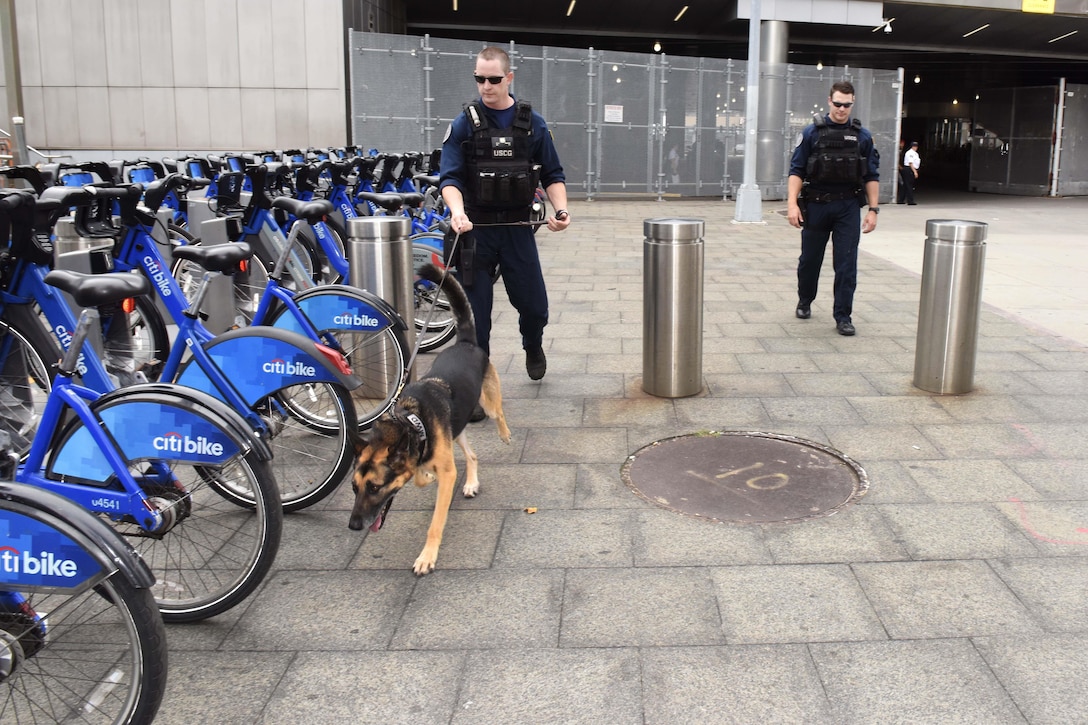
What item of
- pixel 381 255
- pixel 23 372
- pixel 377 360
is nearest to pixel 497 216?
pixel 381 255

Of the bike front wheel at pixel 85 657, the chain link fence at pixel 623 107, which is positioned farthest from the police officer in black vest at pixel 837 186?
the chain link fence at pixel 623 107

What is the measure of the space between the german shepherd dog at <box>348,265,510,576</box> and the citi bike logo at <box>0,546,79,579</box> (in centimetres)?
109

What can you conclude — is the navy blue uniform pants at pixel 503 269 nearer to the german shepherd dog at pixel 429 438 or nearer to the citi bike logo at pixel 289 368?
the german shepherd dog at pixel 429 438

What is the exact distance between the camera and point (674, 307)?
5859 millimetres

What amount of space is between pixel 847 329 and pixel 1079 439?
8.61 ft

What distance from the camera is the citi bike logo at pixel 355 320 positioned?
4.81 meters

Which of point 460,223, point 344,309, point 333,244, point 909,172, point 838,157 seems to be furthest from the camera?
point 909,172

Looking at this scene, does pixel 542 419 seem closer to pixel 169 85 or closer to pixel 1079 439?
pixel 1079 439

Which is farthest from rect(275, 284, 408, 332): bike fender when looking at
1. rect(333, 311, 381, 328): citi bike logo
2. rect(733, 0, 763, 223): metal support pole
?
rect(733, 0, 763, 223): metal support pole

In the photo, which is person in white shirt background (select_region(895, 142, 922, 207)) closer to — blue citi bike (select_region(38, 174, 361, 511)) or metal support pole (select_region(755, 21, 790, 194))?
metal support pole (select_region(755, 21, 790, 194))

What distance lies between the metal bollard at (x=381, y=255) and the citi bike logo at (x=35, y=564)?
11.6ft

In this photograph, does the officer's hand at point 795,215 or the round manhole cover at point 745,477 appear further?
the officer's hand at point 795,215

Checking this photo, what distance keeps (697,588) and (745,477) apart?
1.21 m

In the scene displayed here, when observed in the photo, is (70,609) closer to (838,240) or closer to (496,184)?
(496,184)
